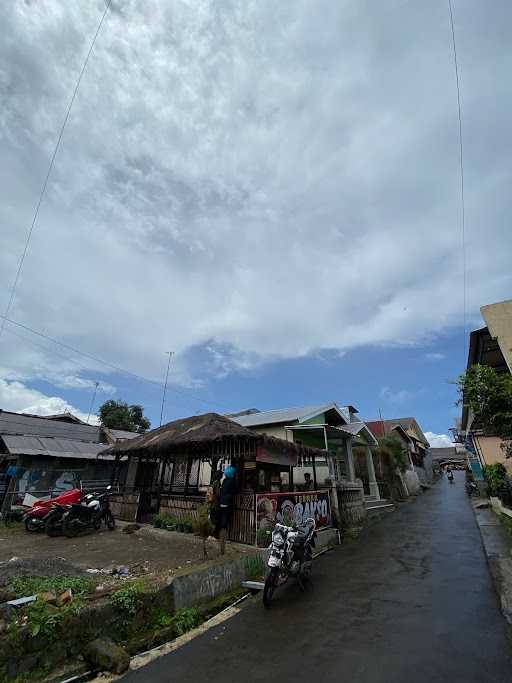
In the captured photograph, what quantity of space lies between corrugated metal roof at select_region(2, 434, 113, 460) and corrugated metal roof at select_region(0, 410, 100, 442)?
2180mm

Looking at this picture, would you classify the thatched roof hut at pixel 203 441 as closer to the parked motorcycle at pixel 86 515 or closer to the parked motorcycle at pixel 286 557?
the parked motorcycle at pixel 86 515

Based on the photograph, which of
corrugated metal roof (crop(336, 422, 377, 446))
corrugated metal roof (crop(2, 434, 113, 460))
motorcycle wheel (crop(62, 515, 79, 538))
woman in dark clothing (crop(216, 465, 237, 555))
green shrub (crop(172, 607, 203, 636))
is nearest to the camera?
green shrub (crop(172, 607, 203, 636))

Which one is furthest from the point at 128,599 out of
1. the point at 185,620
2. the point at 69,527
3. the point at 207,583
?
the point at 69,527

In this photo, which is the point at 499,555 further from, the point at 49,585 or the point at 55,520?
the point at 55,520

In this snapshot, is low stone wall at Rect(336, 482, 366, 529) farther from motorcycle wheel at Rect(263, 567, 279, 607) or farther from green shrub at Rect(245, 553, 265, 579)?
motorcycle wheel at Rect(263, 567, 279, 607)

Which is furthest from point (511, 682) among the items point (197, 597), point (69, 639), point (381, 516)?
point (381, 516)

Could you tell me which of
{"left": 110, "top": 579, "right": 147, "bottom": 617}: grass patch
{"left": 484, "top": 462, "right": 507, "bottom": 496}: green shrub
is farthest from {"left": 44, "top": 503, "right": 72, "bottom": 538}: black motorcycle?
{"left": 484, "top": 462, "right": 507, "bottom": 496}: green shrub

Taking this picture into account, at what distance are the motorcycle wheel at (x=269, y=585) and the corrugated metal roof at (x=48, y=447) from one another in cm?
1240

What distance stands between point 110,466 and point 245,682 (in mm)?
16400

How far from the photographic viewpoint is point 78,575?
18.6 ft

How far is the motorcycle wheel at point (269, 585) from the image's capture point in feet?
18.2

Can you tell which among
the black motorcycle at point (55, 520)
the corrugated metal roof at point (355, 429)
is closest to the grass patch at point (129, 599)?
the black motorcycle at point (55, 520)

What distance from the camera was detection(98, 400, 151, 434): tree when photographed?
3406cm

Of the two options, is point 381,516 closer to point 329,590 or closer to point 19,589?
point 329,590
